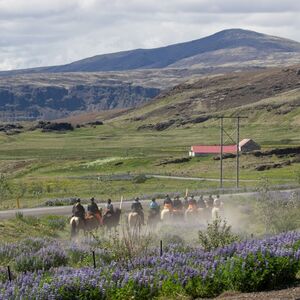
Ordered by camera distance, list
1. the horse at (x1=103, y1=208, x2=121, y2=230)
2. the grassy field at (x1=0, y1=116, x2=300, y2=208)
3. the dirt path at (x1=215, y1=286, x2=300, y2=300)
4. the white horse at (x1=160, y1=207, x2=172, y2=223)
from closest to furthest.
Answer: the dirt path at (x1=215, y1=286, x2=300, y2=300) < the horse at (x1=103, y1=208, x2=121, y2=230) < the white horse at (x1=160, y1=207, x2=172, y2=223) < the grassy field at (x1=0, y1=116, x2=300, y2=208)

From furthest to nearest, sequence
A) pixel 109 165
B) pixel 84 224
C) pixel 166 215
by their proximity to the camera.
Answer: pixel 109 165
pixel 166 215
pixel 84 224

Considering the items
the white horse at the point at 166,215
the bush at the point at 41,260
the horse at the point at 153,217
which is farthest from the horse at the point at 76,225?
the bush at the point at 41,260

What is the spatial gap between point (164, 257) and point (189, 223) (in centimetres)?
1816

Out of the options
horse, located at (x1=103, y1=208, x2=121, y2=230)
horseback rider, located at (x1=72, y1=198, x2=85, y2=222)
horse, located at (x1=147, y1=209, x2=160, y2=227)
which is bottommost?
horse, located at (x1=147, y1=209, x2=160, y2=227)

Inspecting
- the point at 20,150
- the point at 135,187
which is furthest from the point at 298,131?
the point at 135,187

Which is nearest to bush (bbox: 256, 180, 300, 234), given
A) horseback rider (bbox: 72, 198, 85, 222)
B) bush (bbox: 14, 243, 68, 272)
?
horseback rider (bbox: 72, 198, 85, 222)

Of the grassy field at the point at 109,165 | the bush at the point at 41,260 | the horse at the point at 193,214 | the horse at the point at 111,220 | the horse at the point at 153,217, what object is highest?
the bush at the point at 41,260

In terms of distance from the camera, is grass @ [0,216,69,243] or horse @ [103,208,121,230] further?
grass @ [0,216,69,243]

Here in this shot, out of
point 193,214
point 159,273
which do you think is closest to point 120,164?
point 193,214

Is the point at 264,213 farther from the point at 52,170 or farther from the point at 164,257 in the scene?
the point at 52,170

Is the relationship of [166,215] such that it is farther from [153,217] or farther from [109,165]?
[109,165]

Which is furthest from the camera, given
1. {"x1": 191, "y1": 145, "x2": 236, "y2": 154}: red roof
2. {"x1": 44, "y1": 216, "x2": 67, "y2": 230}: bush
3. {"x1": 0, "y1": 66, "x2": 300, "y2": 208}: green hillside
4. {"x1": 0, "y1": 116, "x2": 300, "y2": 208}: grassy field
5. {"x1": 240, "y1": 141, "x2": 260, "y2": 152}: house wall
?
{"x1": 240, "y1": 141, "x2": 260, "y2": 152}: house wall

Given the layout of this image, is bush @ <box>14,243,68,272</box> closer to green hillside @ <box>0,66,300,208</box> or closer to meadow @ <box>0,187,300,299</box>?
meadow @ <box>0,187,300,299</box>

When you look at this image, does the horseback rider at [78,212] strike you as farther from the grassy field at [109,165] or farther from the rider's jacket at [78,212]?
the grassy field at [109,165]
